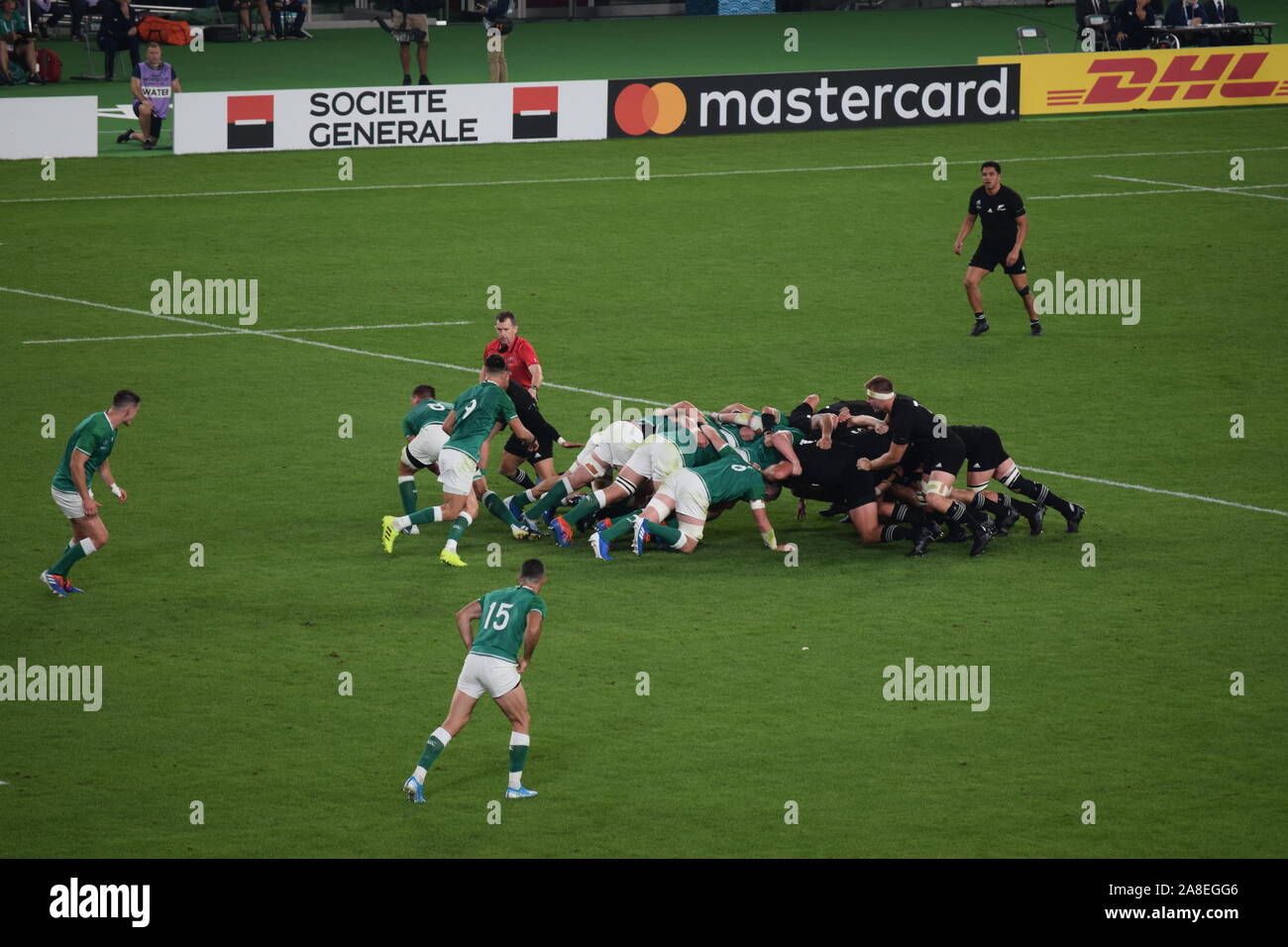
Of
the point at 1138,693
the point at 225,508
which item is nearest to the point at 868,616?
the point at 1138,693

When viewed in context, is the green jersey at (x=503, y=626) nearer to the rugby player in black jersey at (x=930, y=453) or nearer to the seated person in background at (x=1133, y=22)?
the rugby player in black jersey at (x=930, y=453)

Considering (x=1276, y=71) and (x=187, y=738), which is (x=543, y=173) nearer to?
(x=1276, y=71)

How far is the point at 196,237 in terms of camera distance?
33.3 metres

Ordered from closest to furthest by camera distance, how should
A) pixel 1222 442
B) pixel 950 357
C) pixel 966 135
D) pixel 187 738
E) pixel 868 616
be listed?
pixel 187 738
pixel 868 616
pixel 1222 442
pixel 950 357
pixel 966 135

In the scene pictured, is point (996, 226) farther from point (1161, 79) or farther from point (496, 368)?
point (1161, 79)

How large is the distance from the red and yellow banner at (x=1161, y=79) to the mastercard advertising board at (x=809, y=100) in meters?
1.65

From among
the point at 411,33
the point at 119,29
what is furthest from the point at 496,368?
the point at 119,29

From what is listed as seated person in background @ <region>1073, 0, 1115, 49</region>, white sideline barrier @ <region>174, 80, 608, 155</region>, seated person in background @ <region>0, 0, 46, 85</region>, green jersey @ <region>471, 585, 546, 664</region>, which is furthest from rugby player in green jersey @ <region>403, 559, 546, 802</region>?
seated person in background @ <region>1073, 0, 1115, 49</region>

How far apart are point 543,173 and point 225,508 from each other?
19635 mm

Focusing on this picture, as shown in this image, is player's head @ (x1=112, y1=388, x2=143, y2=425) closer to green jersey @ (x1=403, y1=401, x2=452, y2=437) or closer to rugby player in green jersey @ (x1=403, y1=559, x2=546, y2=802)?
green jersey @ (x1=403, y1=401, x2=452, y2=437)

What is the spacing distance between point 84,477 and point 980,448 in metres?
8.85

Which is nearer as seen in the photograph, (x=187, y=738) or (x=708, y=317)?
(x=187, y=738)

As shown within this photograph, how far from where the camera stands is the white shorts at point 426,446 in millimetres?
19266

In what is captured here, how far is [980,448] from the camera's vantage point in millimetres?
18844
